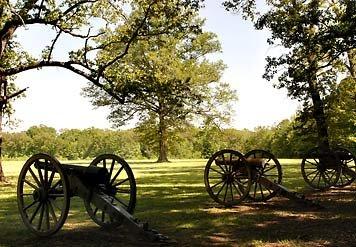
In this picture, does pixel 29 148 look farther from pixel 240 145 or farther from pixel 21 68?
pixel 21 68

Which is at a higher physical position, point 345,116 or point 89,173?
point 345,116

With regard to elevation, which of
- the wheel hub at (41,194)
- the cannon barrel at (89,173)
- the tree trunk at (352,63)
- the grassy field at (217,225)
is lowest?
the grassy field at (217,225)

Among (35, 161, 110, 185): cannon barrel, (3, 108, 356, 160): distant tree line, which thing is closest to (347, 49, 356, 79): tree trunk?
(35, 161, 110, 185): cannon barrel

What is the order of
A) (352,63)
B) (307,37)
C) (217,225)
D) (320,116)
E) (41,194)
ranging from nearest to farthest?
(41,194)
(217,225)
(307,37)
(320,116)
(352,63)

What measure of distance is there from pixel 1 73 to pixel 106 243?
533 inches

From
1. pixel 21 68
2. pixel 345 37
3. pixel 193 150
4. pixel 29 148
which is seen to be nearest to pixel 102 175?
pixel 345 37

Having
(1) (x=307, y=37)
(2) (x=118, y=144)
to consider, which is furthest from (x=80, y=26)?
(2) (x=118, y=144)

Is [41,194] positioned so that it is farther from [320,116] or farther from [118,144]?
[118,144]

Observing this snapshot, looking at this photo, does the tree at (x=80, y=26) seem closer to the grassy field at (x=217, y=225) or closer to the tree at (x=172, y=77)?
the grassy field at (x=217, y=225)

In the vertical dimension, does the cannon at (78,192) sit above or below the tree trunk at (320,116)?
below

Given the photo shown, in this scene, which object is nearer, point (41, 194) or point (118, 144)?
point (41, 194)

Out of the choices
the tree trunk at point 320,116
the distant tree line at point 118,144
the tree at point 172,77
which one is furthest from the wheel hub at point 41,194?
the distant tree line at point 118,144

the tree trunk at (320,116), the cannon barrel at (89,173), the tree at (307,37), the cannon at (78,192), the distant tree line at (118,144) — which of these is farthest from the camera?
the distant tree line at (118,144)

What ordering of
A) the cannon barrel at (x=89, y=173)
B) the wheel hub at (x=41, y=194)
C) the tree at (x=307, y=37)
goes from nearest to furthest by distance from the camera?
the cannon barrel at (x=89, y=173), the wheel hub at (x=41, y=194), the tree at (x=307, y=37)
